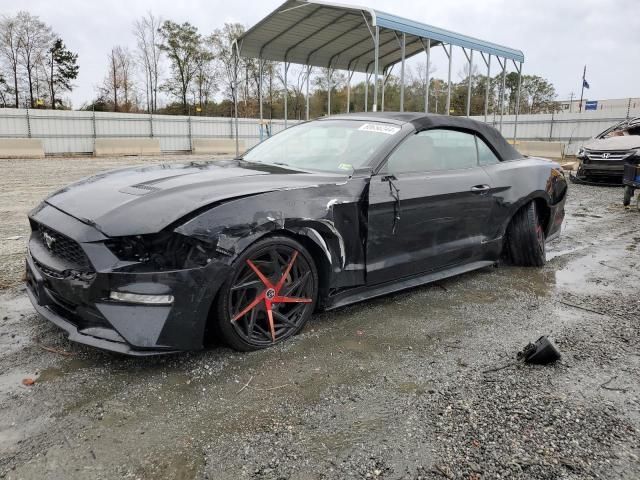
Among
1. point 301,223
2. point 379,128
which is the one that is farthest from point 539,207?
point 301,223

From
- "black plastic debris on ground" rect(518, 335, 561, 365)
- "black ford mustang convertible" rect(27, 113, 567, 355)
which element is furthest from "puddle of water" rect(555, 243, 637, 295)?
"black plastic debris on ground" rect(518, 335, 561, 365)

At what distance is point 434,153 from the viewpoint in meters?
3.80

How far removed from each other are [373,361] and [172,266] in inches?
49.9

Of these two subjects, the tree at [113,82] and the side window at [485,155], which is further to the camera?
the tree at [113,82]

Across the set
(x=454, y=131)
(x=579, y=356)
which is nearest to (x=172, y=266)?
(x=579, y=356)

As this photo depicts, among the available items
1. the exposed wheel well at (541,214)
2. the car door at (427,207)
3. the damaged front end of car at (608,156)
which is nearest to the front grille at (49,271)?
the car door at (427,207)

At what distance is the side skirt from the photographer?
3184mm

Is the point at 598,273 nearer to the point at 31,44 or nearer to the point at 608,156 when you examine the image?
the point at 608,156

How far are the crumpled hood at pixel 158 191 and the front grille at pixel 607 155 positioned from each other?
423 inches

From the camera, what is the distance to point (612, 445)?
2.06m

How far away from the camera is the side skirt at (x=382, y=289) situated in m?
3.18

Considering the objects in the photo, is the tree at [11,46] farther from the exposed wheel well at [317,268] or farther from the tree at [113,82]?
the exposed wheel well at [317,268]

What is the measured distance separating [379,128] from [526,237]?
6.64 ft

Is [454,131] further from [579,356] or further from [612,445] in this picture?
[612,445]
